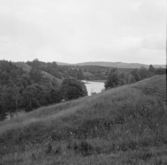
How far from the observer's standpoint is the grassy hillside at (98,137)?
15.2 ft

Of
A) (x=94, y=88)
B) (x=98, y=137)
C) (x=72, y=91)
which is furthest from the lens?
(x=94, y=88)

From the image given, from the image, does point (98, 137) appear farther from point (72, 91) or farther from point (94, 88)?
point (94, 88)

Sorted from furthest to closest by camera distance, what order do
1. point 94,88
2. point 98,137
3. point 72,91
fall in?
point 94,88, point 72,91, point 98,137

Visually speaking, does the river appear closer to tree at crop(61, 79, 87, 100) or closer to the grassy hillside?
tree at crop(61, 79, 87, 100)

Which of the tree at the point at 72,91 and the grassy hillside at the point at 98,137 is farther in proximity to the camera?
the tree at the point at 72,91

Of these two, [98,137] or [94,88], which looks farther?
[94,88]

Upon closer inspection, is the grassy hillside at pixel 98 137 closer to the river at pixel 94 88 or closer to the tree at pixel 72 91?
the tree at pixel 72 91

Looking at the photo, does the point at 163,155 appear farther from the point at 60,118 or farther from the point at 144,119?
the point at 60,118

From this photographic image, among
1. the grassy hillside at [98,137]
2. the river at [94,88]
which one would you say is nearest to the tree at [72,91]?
the river at [94,88]

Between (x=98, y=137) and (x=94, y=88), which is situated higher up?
(x=98, y=137)

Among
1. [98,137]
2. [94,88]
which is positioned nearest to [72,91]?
[98,137]

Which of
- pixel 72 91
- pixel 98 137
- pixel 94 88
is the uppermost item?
pixel 98 137

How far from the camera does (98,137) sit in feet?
22.8

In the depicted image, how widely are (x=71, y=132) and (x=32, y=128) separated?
286cm
